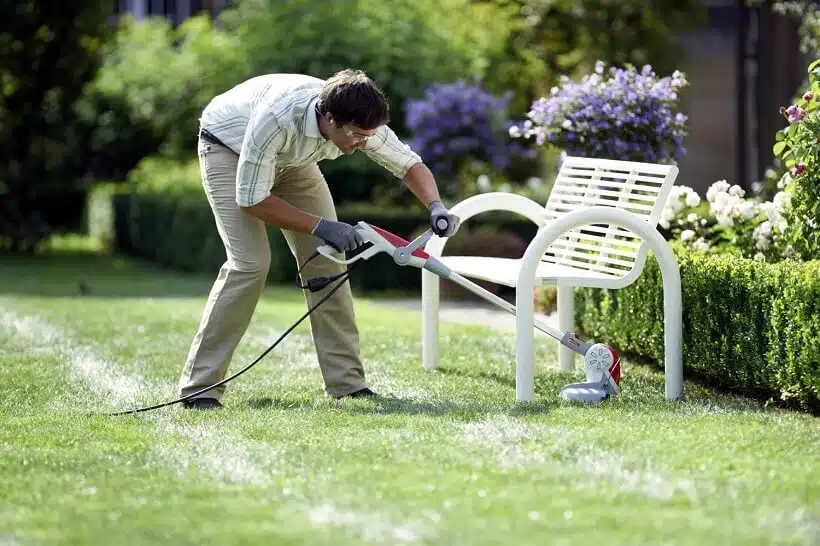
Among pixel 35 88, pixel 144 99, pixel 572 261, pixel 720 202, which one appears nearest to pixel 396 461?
pixel 572 261

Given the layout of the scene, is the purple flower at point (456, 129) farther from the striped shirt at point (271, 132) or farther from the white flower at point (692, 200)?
the striped shirt at point (271, 132)

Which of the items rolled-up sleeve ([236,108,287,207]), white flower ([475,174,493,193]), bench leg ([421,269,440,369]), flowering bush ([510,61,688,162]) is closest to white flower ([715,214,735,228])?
flowering bush ([510,61,688,162])

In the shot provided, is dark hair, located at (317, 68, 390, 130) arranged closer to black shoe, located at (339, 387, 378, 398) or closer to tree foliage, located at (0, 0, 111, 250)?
black shoe, located at (339, 387, 378, 398)

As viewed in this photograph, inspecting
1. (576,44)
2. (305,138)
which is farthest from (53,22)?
(305,138)

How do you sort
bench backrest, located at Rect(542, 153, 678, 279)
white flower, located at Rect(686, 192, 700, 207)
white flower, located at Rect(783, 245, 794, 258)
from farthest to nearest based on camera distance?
white flower, located at Rect(686, 192, 700, 207), white flower, located at Rect(783, 245, 794, 258), bench backrest, located at Rect(542, 153, 678, 279)

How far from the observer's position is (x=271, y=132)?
5.22 meters

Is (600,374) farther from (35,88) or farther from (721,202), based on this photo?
(35,88)

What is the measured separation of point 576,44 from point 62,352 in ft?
42.1

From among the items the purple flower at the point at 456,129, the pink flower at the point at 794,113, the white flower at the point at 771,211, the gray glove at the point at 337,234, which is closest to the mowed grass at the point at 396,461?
the gray glove at the point at 337,234

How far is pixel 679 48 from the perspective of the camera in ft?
61.1

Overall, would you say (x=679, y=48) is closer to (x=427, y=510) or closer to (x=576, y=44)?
(x=576, y=44)

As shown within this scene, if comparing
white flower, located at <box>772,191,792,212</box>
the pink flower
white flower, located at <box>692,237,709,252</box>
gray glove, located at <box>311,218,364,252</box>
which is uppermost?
the pink flower

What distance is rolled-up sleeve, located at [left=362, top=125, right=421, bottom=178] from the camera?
5605 millimetres

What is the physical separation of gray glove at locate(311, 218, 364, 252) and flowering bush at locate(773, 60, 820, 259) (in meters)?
1.91
